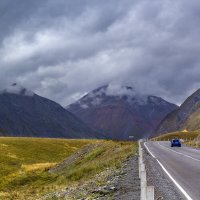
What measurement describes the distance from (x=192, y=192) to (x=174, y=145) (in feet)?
208

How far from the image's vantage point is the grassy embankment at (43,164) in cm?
3988

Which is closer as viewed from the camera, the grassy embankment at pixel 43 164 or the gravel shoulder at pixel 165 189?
the gravel shoulder at pixel 165 189

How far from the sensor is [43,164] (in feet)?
242

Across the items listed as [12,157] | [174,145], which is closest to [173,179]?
[174,145]

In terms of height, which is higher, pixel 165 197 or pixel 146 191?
pixel 146 191

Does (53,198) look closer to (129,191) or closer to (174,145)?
(129,191)

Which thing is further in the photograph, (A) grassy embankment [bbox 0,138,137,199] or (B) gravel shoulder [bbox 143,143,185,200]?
(A) grassy embankment [bbox 0,138,137,199]

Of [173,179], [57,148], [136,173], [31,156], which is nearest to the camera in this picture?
[173,179]

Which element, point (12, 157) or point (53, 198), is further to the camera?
point (12, 157)

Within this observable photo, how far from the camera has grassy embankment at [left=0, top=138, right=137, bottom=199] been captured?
3988 centimetres

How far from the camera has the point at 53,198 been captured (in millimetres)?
25391

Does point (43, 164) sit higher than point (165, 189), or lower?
lower

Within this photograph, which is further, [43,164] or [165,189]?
[43,164]

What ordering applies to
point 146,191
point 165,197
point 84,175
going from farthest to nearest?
point 84,175 < point 165,197 < point 146,191
